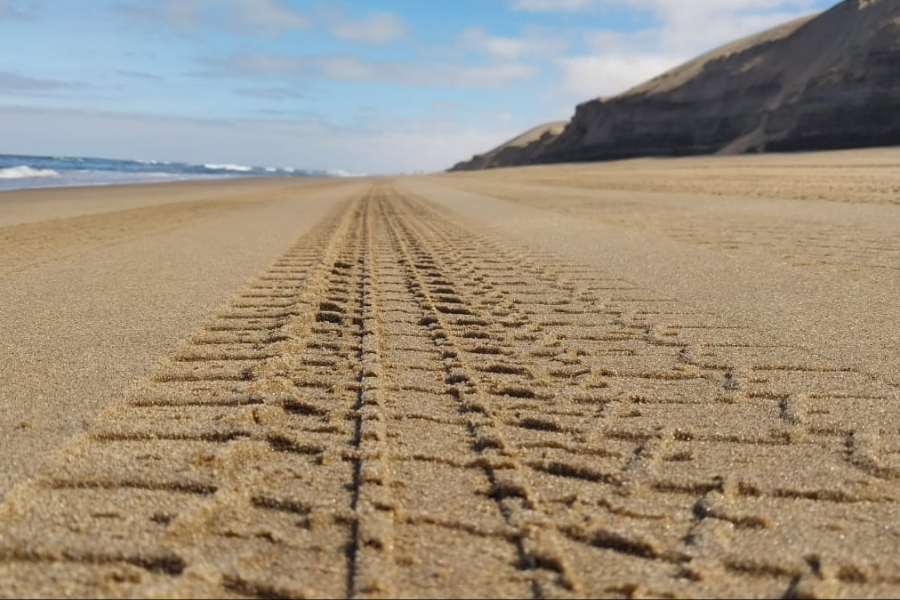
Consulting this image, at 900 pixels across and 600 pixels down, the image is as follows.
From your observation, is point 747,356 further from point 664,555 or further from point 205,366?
point 205,366

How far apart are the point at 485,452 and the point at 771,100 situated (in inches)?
2568

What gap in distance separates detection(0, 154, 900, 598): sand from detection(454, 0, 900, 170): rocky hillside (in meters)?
51.3

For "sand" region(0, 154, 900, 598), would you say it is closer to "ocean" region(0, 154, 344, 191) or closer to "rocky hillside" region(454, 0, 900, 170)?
"ocean" region(0, 154, 344, 191)

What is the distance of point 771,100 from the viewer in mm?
60375

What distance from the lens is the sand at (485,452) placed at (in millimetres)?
1785

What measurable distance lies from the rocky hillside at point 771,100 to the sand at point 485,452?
5128 centimetres

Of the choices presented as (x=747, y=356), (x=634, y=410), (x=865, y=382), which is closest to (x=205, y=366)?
(x=634, y=410)

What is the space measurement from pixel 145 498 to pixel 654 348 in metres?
2.57

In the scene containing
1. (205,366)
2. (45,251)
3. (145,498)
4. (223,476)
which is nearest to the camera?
(145,498)

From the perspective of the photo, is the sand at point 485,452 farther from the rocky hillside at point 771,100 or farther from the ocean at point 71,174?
the rocky hillside at point 771,100

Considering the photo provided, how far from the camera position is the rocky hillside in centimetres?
4953

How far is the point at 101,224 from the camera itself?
1243cm

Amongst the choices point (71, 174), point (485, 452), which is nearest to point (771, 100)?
point (71, 174)

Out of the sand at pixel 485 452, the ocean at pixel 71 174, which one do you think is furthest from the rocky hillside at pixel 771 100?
the sand at pixel 485 452
